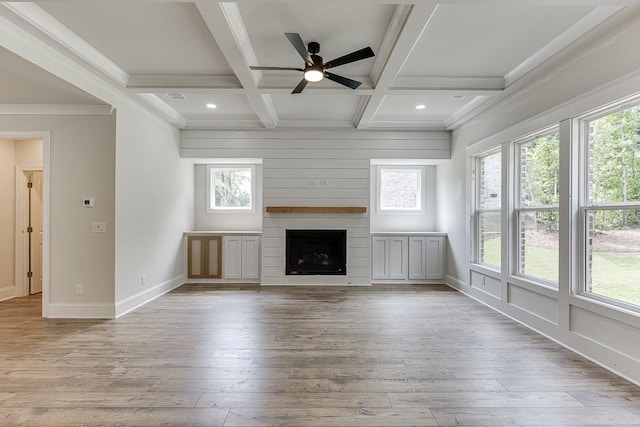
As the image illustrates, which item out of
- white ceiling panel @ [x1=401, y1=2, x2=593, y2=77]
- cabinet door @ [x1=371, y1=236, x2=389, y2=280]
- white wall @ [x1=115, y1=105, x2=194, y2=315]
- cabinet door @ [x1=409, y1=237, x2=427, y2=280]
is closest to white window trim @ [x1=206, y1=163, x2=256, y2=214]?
white wall @ [x1=115, y1=105, x2=194, y2=315]

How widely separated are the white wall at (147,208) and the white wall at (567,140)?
16.1 ft

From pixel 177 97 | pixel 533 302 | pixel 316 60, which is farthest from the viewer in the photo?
pixel 177 97

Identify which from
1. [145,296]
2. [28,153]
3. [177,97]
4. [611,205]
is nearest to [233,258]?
[145,296]

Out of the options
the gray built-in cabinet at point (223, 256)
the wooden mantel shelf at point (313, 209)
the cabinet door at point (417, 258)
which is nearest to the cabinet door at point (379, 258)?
the cabinet door at point (417, 258)

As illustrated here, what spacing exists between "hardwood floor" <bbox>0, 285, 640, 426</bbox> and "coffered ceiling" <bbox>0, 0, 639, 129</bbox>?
2.64 meters

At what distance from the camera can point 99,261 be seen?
13.0 ft

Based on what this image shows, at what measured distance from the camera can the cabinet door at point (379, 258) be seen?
6070 millimetres

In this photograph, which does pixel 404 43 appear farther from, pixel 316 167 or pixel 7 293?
pixel 7 293

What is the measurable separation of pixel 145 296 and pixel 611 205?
5558mm

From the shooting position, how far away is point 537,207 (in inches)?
146

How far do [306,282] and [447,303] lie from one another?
95.9 inches

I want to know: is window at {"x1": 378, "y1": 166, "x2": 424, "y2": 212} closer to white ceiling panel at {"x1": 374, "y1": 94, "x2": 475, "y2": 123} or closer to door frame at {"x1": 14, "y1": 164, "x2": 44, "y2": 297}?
white ceiling panel at {"x1": 374, "y1": 94, "x2": 475, "y2": 123}

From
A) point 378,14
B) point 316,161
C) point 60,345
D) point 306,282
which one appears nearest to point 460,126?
point 316,161

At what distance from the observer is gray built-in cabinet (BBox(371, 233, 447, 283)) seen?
6.07 meters
